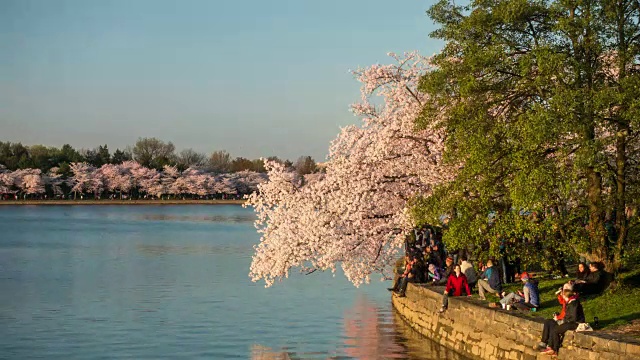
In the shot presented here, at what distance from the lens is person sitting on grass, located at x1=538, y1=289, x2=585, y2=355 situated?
65.6ft

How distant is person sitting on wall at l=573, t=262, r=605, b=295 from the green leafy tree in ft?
2.03

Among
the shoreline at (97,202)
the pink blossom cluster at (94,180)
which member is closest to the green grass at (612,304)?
the pink blossom cluster at (94,180)

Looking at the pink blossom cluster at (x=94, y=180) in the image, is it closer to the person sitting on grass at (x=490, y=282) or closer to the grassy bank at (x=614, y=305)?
the person sitting on grass at (x=490, y=282)

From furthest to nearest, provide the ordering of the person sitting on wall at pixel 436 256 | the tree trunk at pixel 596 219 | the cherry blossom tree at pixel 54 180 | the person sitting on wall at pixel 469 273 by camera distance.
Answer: the cherry blossom tree at pixel 54 180
the person sitting on wall at pixel 436 256
the person sitting on wall at pixel 469 273
the tree trunk at pixel 596 219

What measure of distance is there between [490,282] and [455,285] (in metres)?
1.15

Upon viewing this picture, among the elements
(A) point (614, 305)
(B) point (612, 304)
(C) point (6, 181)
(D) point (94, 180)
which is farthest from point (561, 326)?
(D) point (94, 180)

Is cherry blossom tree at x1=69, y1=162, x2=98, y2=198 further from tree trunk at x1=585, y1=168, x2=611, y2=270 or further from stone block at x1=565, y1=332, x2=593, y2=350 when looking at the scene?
stone block at x1=565, y1=332, x2=593, y2=350

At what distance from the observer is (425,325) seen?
29453mm

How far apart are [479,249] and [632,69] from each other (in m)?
6.88

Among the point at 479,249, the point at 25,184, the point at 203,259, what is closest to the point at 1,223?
the point at 203,259

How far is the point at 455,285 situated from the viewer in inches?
1073

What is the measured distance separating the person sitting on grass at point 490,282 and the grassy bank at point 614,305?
289mm

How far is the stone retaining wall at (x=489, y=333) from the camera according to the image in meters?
18.8

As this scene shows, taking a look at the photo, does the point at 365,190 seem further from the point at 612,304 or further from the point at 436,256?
the point at 612,304
